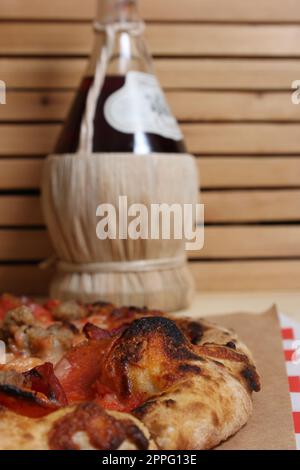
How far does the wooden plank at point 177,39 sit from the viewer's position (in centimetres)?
199

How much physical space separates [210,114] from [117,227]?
559 mm

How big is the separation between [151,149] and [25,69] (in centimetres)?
54

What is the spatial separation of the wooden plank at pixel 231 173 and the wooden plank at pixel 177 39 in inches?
11.8

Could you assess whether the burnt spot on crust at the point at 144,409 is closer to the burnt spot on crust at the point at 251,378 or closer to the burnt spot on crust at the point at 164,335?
the burnt spot on crust at the point at 164,335

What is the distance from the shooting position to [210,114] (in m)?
2.04

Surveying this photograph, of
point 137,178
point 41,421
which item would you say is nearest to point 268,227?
point 137,178

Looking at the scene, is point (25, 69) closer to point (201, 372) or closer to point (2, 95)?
point (2, 95)

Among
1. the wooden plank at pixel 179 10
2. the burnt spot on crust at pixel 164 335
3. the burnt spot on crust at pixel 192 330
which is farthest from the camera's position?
the wooden plank at pixel 179 10

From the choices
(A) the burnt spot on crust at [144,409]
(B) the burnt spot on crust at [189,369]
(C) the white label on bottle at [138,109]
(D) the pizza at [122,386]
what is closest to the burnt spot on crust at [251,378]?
(D) the pizza at [122,386]

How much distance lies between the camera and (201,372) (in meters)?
0.96

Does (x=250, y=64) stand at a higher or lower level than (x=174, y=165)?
higher

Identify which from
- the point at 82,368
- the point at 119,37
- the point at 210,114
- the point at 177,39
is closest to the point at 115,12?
the point at 119,37

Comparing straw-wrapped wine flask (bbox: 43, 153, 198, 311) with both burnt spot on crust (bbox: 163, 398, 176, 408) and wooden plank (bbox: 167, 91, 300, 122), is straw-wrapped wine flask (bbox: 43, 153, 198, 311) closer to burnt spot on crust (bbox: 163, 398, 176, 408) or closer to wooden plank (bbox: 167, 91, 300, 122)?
wooden plank (bbox: 167, 91, 300, 122)

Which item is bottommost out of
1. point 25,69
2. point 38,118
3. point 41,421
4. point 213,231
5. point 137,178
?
point 41,421
